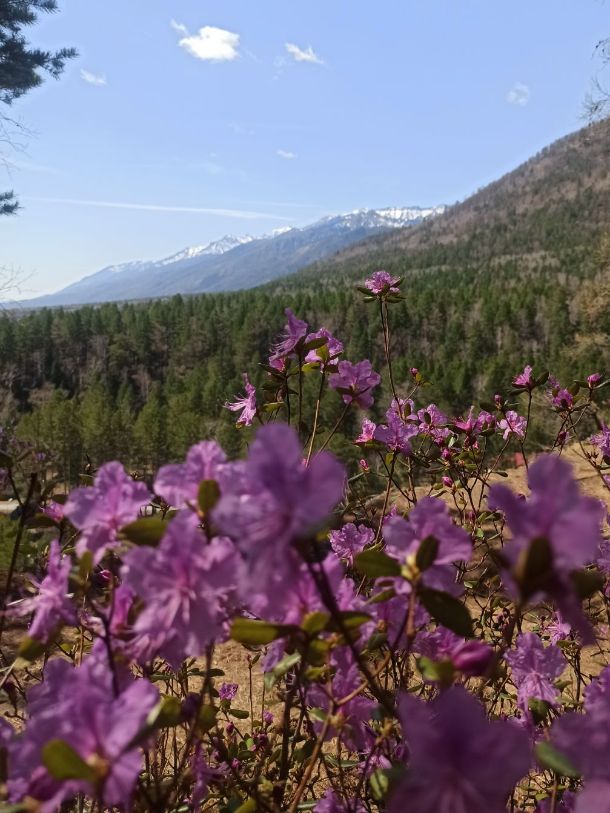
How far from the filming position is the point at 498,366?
124ft

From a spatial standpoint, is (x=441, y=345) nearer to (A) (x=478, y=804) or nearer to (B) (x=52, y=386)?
(B) (x=52, y=386)

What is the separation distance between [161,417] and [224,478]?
38.8 meters

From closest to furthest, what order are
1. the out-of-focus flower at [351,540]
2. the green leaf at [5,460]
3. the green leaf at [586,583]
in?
the green leaf at [586,583], the green leaf at [5,460], the out-of-focus flower at [351,540]

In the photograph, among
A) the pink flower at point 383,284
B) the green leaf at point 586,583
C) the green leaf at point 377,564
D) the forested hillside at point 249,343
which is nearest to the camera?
the green leaf at point 586,583

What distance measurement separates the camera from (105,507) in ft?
2.75

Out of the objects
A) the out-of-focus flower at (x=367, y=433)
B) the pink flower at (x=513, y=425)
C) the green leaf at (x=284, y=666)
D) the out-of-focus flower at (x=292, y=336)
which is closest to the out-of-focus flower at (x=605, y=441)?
the pink flower at (x=513, y=425)

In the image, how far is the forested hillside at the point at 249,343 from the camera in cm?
3222

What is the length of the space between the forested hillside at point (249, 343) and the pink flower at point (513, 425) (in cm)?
157

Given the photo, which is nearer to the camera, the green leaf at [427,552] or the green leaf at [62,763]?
the green leaf at [62,763]

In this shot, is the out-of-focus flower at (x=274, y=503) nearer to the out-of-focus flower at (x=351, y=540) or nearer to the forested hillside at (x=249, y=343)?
the out-of-focus flower at (x=351, y=540)

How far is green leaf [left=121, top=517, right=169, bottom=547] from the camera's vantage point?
74 centimetres

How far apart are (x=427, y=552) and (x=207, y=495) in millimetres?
284

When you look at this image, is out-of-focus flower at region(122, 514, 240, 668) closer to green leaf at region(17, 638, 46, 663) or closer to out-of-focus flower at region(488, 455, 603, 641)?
green leaf at region(17, 638, 46, 663)

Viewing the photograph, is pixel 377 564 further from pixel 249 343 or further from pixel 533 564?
pixel 249 343
